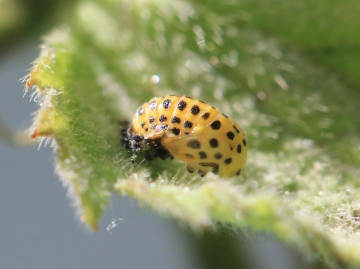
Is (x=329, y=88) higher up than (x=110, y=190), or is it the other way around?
(x=329, y=88)

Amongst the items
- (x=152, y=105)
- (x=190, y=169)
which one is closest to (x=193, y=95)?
(x=152, y=105)

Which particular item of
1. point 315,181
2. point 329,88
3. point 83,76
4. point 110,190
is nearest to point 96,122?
point 83,76

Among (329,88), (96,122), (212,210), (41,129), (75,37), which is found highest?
(329,88)

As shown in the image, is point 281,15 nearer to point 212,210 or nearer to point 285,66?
point 285,66

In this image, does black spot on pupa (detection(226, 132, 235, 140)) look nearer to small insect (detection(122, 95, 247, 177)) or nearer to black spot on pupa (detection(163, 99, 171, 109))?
small insect (detection(122, 95, 247, 177))

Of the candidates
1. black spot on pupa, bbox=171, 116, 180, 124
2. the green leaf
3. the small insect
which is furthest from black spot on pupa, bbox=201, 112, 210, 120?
the green leaf

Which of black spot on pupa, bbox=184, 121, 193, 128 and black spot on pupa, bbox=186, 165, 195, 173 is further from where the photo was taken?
black spot on pupa, bbox=184, 121, 193, 128

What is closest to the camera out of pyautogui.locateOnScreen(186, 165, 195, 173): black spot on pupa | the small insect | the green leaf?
the green leaf
